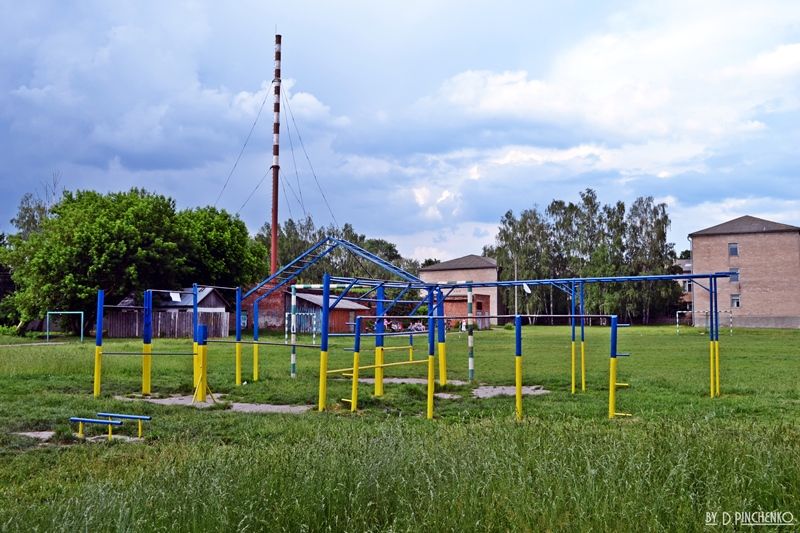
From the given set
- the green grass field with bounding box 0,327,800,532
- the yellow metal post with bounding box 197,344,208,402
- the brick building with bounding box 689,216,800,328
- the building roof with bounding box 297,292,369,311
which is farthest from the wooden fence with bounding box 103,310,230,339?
the brick building with bounding box 689,216,800,328

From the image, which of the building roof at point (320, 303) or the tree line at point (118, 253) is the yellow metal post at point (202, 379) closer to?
the tree line at point (118, 253)

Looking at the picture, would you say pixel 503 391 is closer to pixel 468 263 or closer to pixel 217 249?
pixel 217 249

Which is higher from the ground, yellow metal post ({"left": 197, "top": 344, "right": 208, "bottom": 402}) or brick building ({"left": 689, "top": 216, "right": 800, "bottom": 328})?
brick building ({"left": 689, "top": 216, "right": 800, "bottom": 328})

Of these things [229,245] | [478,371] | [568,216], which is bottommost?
[478,371]

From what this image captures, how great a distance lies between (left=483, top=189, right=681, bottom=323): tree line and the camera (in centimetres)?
6574

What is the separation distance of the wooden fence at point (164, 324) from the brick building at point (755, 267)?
39.8 meters

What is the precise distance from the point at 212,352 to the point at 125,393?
39.4ft

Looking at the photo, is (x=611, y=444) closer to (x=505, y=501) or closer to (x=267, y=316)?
(x=505, y=501)

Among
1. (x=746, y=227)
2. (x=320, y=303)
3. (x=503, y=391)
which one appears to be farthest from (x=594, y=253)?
(x=503, y=391)

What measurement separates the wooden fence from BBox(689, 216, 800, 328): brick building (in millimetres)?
39797

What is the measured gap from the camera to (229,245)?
44.5 metres

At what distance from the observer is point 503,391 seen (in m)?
13.7

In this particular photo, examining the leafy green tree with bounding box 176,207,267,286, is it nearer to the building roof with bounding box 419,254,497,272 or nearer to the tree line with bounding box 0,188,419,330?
the tree line with bounding box 0,188,419,330

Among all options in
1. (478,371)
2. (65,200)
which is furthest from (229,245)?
(478,371)
